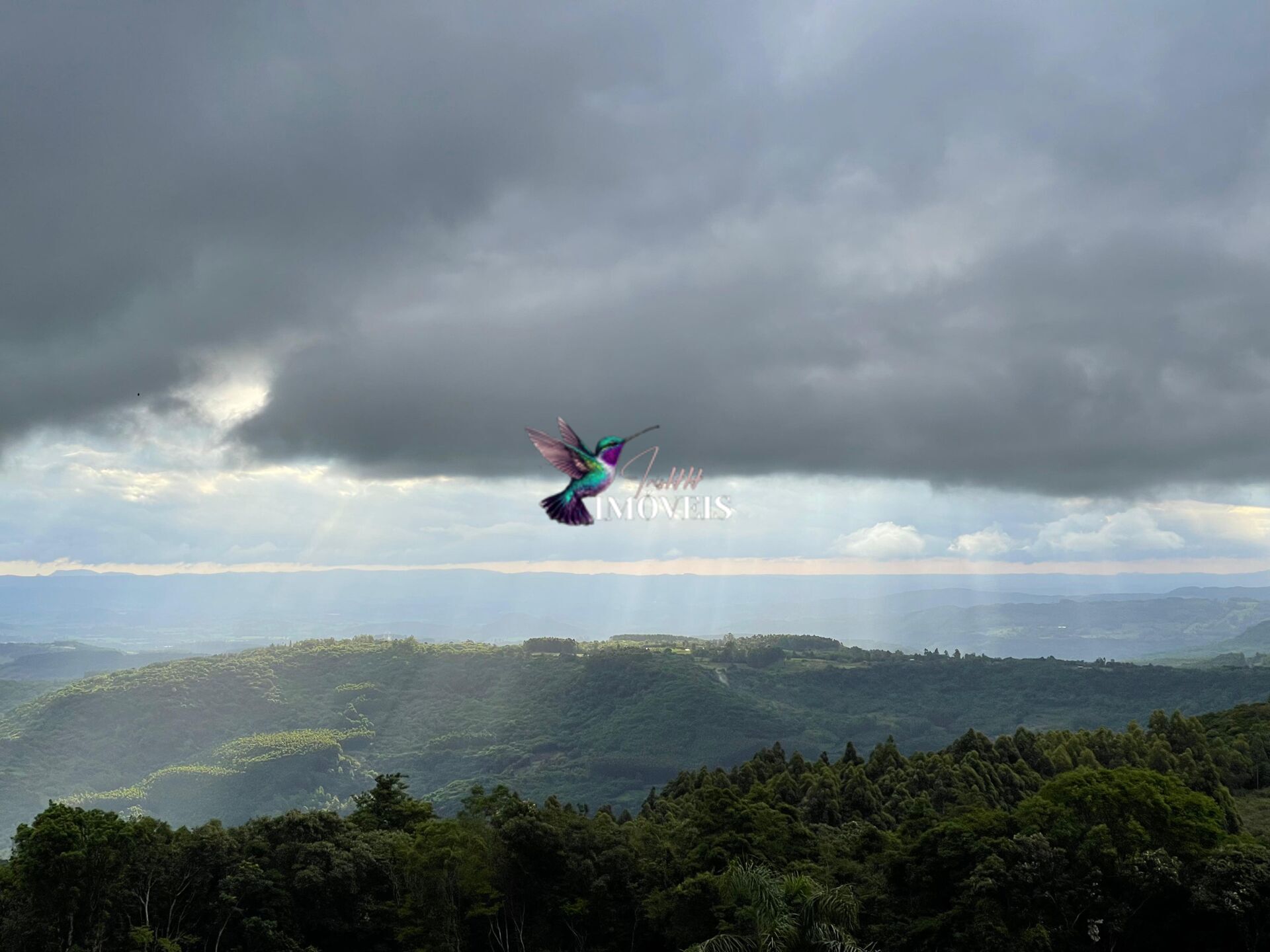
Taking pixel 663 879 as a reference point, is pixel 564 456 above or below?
above

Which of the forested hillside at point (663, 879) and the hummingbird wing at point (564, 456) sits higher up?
the hummingbird wing at point (564, 456)

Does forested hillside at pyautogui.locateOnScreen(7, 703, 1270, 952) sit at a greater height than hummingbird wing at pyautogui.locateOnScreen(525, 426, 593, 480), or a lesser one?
lesser

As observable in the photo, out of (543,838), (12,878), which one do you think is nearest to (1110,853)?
(543,838)

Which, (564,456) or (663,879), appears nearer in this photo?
(564,456)

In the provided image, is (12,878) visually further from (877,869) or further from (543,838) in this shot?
(877,869)
